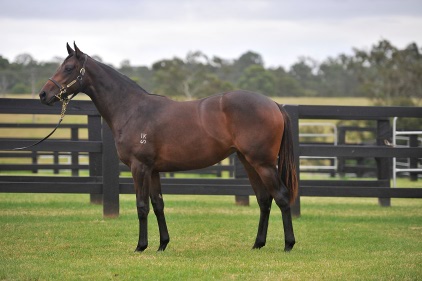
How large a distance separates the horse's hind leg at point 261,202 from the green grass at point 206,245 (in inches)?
6.7

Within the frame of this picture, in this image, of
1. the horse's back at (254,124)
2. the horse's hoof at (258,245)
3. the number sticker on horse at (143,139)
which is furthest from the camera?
the horse's hoof at (258,245)

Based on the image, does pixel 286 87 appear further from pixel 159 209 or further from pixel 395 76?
pixel 159 209

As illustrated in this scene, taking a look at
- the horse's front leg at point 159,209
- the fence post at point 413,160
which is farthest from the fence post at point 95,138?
the fence post at point 413,160

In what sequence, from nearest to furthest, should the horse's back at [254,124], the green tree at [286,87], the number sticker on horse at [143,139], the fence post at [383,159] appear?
the horse's back at [254,124]
the number sticker on horse at [143,139]
the fence post at [383,159]
the green tree at [286,87]

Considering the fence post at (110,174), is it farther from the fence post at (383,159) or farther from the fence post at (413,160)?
the fence post at (413,160)

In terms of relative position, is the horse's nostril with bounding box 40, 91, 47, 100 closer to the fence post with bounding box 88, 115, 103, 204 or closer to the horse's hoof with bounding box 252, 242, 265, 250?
the horse's hoof with bounding box 252, 242, 265, 250

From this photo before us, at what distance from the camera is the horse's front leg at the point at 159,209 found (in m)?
7.93

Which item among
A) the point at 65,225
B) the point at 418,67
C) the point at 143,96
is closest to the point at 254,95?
the point at 143,96

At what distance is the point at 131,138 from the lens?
25.7ft

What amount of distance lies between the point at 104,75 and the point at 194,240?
7.54 ft

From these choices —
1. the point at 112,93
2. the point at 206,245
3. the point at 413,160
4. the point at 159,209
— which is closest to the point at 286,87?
the point at 413,160

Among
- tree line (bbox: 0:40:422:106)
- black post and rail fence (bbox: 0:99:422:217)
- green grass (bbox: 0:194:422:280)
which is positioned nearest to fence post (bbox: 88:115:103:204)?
black post and rail fence (bbox: 0:99:422:217)

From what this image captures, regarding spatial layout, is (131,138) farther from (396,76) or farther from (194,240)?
(396,76)

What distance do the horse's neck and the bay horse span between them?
0.09 ft
